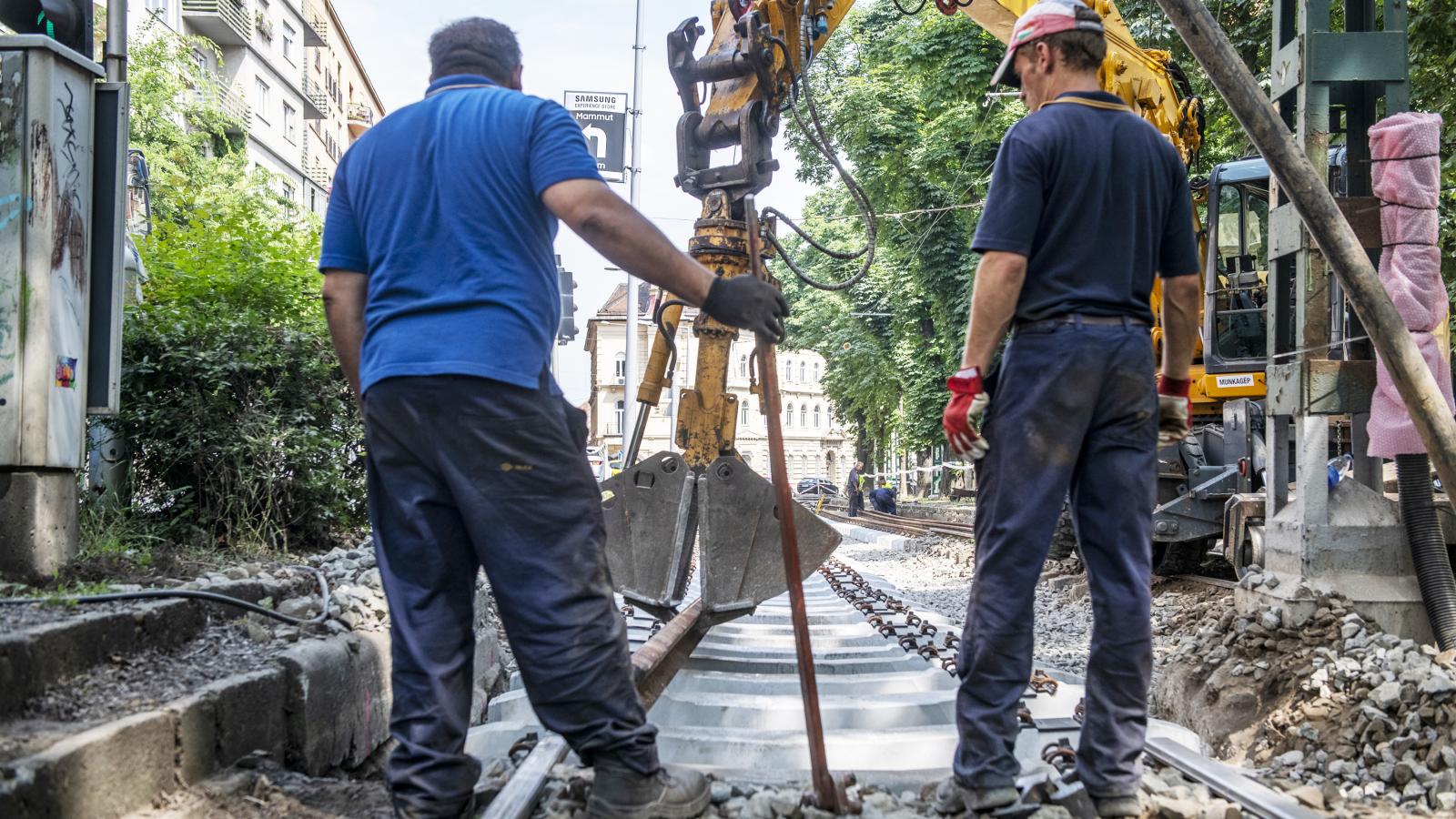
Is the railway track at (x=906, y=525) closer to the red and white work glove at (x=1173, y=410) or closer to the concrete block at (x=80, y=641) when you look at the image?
the red and white work glove at (x=1173, y=410)

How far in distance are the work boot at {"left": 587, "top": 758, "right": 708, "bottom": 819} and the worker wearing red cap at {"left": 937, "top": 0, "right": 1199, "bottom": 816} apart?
76 centimetres

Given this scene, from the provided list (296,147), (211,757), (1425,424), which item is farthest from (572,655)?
(296,147)

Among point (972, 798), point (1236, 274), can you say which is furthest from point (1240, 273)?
point (972, 798)

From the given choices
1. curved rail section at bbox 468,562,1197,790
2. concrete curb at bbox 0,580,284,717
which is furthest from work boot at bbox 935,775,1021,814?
concrete curb at bbox 0,580,284,717

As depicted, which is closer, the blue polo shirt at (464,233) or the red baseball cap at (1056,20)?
the blue polo shirt at (464,233)

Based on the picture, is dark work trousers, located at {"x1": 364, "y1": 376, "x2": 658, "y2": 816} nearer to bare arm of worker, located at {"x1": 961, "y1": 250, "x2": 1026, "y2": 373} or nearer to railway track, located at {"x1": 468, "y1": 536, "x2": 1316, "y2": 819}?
railway track, located at {"x1": 468, "y1": 536, "x2": 1316, "y2": 819}

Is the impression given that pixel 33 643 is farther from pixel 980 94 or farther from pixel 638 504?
pixel 980 94

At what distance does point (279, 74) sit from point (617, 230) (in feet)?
151

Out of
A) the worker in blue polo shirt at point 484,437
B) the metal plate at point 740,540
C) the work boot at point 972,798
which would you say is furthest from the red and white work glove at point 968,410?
the metal plate at point 740,540

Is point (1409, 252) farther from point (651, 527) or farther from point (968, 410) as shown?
point (651, 527)

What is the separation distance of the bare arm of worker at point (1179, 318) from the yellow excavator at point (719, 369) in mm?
1395

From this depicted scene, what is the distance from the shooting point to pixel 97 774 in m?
2.73

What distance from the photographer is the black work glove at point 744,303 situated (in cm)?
302

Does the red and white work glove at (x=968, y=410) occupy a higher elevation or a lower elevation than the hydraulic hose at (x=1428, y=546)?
higher
